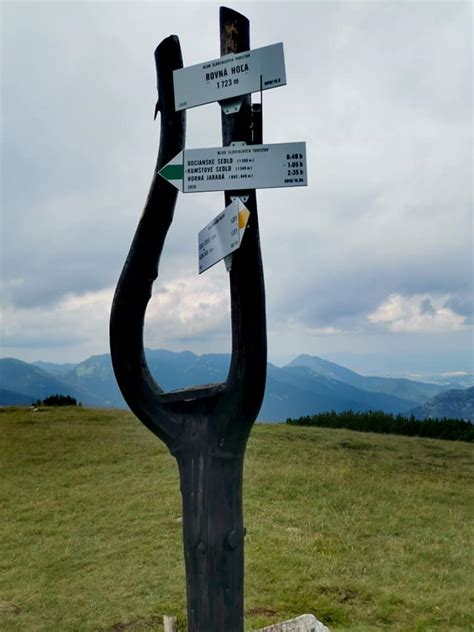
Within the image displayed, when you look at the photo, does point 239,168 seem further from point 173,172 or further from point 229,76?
point 229,76

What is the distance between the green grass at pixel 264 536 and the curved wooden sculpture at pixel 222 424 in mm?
3436

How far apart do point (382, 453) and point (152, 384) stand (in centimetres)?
1534

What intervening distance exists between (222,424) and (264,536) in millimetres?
6580

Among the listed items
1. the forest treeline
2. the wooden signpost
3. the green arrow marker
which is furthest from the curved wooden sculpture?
the forest treeline

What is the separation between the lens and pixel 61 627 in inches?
290

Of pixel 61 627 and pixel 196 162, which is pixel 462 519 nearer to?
pixel 61 627

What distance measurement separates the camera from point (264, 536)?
32.8 feet

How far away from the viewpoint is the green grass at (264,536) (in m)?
7.59

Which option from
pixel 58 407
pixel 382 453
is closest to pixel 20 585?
pixel 382 453

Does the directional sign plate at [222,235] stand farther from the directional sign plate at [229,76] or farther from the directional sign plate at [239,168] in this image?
the directional sign plate at [229,76]

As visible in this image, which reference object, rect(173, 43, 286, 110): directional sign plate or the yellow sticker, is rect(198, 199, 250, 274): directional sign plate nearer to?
the yellow sticker

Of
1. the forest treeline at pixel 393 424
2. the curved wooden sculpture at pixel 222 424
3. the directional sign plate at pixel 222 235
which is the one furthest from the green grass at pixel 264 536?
the forest treeline at pixel 393 424

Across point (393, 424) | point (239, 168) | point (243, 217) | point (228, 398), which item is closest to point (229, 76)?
point (239, 168)

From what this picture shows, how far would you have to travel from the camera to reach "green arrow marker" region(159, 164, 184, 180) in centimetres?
432
